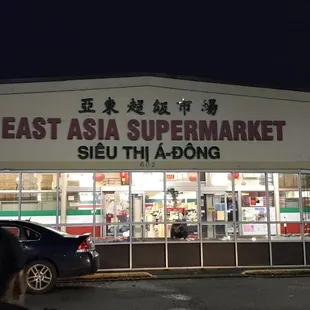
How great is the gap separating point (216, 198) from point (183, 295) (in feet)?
15.1

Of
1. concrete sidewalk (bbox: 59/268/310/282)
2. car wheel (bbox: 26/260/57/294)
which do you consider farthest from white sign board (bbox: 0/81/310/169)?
car wheel (bbox: 26/260/57/294)

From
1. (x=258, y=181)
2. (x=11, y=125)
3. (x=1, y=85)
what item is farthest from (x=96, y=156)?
(x=258, y=181)

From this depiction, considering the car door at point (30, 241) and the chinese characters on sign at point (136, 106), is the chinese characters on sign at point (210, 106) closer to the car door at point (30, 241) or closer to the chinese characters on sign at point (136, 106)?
Result: the chinese characters on sign at point (136, 106)

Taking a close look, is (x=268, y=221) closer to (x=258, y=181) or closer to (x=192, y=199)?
(x=258, y=181)

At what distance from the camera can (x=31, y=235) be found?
1034cm

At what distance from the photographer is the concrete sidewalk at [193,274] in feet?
39.7

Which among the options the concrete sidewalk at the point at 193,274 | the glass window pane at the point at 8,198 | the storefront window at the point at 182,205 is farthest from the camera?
the storefront window at the point at 182,205

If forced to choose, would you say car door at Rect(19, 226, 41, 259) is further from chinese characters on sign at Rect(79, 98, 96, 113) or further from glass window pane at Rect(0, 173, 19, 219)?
chinese characters on sign at Rect(79, 98, 96, 113)

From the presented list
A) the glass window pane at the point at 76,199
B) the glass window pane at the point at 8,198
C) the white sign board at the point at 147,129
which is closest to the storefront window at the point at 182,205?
the white sign board at the point at 147,129

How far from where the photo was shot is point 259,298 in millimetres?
9328

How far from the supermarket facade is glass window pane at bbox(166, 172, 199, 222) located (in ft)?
0.10

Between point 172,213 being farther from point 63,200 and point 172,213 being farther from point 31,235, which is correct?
point 31,235

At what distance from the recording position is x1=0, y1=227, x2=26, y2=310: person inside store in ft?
9.45

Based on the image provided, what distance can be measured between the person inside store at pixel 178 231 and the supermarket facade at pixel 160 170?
29 millimetres
